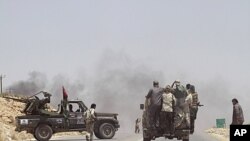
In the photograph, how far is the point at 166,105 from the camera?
1808 centimetres

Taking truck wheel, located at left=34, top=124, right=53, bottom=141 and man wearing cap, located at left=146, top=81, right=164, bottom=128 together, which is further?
truck wheel, located at left=34, top=124, right=53, bottom=141

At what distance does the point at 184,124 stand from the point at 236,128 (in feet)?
28.2

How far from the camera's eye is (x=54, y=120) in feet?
101

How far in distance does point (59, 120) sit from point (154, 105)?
1371 centimetres

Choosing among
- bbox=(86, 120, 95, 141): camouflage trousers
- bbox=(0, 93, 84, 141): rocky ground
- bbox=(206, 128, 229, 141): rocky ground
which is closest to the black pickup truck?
bbox=(0, 93, 84, 141): rocky ground

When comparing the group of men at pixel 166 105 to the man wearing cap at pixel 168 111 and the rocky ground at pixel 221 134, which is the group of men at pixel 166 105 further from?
the rocky ground at pixel 221 134

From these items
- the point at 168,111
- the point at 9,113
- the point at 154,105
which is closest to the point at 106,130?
the point at 154,105

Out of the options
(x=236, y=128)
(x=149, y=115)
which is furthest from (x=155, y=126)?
(x=236, y=128)

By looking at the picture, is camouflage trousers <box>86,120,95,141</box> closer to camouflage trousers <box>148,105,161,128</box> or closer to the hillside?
camouflage trousers <box>148,105,161,128</box>

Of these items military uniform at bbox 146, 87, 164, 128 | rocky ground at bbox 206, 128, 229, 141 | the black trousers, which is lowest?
rocky ground at bbox 206, 128, 229, 141

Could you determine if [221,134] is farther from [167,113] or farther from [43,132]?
[167,113]

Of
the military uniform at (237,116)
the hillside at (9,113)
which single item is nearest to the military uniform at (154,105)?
the military uniform at (237,116)

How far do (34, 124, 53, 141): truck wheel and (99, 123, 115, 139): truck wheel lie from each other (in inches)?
110

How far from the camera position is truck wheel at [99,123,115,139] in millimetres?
31219
